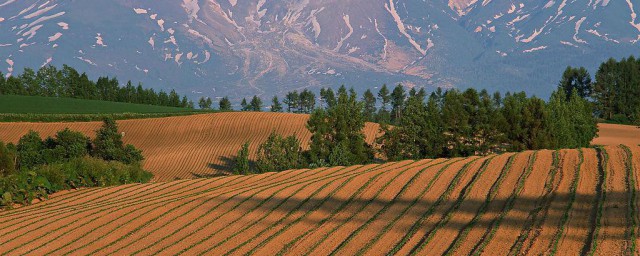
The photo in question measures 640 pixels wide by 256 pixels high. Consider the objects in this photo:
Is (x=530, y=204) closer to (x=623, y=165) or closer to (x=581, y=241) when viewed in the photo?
(x=581, y=241)

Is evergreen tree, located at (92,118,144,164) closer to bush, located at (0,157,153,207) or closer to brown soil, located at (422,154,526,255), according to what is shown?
bush, located at (0,157,153,207)

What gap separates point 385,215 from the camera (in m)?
28.3

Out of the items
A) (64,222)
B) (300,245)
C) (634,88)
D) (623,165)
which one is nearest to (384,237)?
(300,245)

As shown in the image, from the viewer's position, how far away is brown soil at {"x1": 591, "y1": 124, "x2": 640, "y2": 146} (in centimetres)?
9506

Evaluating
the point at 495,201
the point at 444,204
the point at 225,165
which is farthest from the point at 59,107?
the point at 495,201

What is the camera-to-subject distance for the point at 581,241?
23031mm

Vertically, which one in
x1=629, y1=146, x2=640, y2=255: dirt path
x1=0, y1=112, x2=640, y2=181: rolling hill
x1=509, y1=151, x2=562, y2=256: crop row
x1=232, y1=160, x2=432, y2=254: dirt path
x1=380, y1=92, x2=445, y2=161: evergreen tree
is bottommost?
x1=0, y1=112, x2=640, y2=181: rolling hill

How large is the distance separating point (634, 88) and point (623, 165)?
4747 inches

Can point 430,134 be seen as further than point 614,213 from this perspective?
Yes

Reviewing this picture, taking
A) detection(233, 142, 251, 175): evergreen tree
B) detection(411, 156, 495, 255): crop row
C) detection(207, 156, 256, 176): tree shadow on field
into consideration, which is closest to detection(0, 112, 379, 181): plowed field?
detection(207, 156, 256, 176): tree shadow on field

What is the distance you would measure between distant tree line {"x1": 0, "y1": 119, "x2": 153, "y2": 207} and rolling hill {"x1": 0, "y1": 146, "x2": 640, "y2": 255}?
2.13 metres

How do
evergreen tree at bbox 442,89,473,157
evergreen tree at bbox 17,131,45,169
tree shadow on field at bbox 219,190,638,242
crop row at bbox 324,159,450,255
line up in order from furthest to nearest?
evergreen tree at bbox 17,131,45,169
evergreen tree at bbox 442,89,473,157
crop row at bbox 324,159,450,255
tree shadow on field at bbox 219,190,638,242

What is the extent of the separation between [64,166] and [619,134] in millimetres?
84907

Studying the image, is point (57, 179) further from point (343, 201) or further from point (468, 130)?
point (468, 130)
